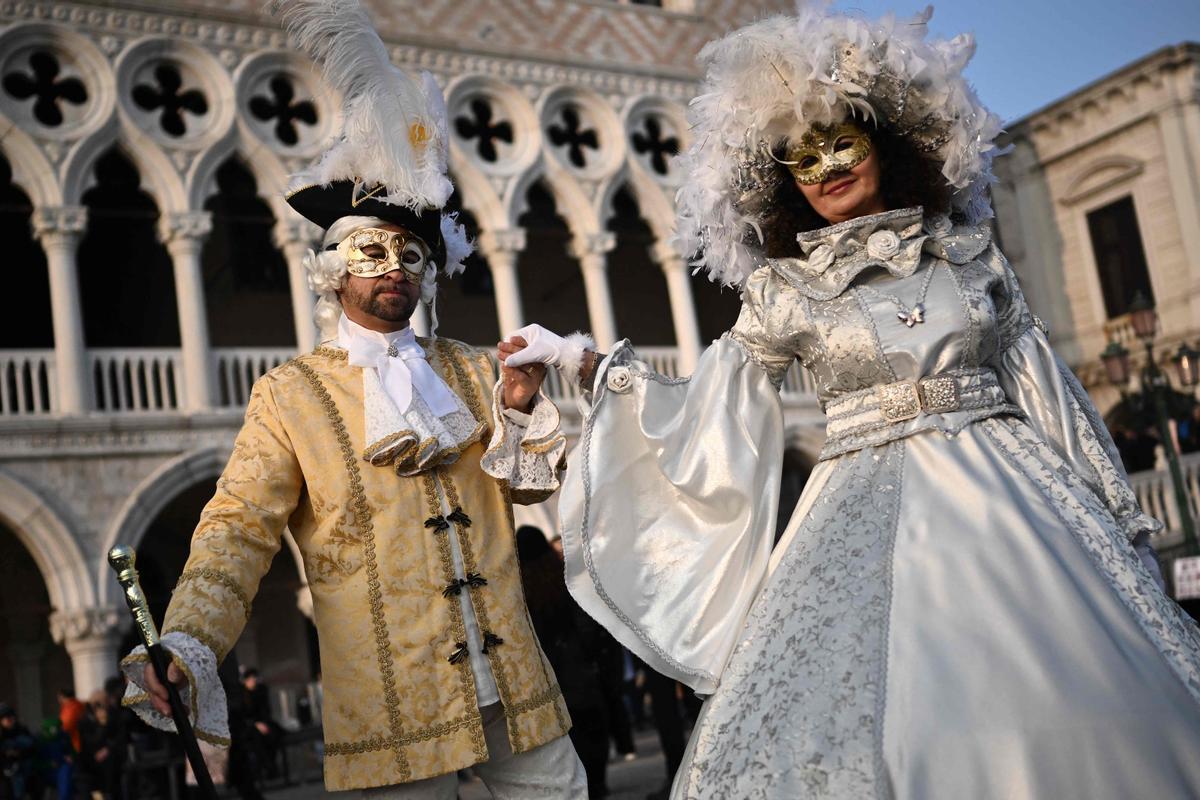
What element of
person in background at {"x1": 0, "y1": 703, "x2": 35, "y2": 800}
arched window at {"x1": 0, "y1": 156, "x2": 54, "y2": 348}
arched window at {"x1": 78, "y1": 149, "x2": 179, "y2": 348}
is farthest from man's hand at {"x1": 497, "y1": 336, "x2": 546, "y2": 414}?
arched window at {"x1": 0, "y1": 156, "x2": 54, "y2": 348}

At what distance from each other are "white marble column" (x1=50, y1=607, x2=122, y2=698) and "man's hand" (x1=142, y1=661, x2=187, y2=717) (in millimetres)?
8542

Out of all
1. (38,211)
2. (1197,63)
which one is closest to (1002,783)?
(38,211)

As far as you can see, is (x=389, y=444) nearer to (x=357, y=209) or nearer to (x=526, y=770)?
(x=357, y=209)

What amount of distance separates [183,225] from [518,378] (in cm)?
907

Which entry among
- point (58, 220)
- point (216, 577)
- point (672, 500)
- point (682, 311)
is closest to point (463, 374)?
point (672, 500)

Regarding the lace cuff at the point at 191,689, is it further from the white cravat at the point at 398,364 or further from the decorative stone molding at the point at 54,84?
the decorative stone molding at the point at 54,84

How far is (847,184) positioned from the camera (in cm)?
283

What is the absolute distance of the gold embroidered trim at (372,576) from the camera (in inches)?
98.7

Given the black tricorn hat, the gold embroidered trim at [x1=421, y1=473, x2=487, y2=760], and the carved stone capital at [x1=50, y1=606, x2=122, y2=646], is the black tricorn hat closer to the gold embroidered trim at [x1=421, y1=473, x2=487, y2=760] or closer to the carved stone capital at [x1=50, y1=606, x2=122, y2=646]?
the gold embroidered trim at [x1=421, y1=473, x2=487, y2=760]

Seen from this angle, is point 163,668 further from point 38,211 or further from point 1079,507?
point 38,211

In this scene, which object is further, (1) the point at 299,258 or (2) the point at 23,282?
(2) the point at 23,282

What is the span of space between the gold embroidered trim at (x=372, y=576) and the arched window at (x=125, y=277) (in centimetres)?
1048

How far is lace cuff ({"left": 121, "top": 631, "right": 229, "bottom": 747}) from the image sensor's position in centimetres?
223

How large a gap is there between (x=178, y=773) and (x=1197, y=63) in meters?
13.4
